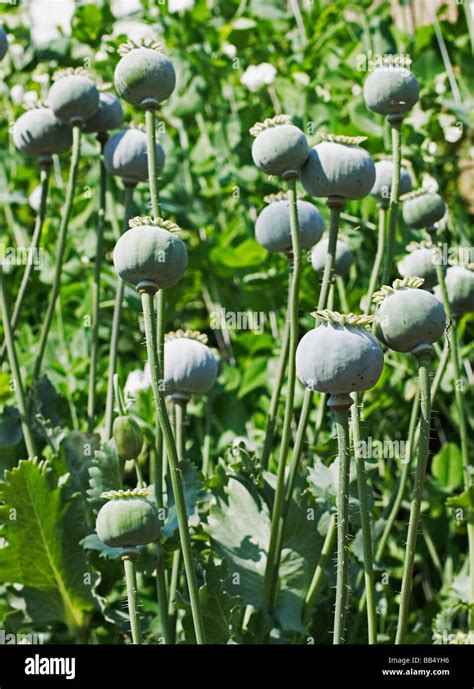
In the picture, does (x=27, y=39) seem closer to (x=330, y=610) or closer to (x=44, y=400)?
(x=44, y=400)

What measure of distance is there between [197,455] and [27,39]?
0.93 meters

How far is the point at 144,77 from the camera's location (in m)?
1.01

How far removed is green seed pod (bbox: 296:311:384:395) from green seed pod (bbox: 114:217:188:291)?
142 millimetres

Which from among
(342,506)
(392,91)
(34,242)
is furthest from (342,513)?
(34,242)

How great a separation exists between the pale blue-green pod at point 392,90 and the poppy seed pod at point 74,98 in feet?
1.10

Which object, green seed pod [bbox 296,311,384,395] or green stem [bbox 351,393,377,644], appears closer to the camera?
green seed pod [bbox 296,311,384,395]

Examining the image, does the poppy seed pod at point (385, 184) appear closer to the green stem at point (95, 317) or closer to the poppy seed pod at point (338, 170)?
the poppy seed pod at point (338, 170)

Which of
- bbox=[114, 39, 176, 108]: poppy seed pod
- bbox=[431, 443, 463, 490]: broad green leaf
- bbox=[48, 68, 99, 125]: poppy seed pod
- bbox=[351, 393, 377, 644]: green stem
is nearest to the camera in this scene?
bbox=[351, 393, 377, 644]: green stem

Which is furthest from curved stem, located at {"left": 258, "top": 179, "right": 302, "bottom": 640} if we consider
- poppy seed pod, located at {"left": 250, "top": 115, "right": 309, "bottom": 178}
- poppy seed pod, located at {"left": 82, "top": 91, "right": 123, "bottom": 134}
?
poppy seed pod, located at {"left": 82, "top": 91, "right": 123, "bottom": 134}

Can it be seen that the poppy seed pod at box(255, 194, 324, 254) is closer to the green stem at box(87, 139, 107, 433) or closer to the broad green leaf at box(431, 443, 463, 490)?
the green stem at box(87, 139, 107, 433)

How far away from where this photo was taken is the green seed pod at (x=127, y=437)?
1.02 meters

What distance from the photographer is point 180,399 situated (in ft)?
3.67

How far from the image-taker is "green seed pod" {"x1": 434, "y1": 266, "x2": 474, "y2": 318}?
1.21 meters
